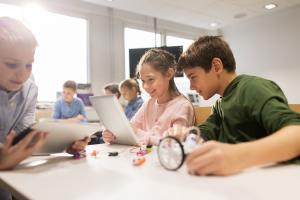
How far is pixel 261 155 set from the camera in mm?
601

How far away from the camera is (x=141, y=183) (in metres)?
0.55

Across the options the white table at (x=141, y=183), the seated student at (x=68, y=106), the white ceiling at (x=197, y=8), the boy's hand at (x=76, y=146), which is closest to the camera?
the white table at (x=141, y=183)

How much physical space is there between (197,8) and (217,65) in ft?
12.1

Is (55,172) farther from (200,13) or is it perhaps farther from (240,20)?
(240,20)

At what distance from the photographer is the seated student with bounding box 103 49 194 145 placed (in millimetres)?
1349

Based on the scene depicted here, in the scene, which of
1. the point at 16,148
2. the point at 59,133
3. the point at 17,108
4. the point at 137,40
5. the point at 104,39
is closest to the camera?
the point at 16,148

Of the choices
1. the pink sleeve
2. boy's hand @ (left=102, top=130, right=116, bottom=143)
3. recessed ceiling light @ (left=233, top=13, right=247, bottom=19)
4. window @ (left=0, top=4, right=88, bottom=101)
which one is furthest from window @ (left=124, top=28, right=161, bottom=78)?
boy's hand @ (left=102, top=130, right=116, bottom=143)

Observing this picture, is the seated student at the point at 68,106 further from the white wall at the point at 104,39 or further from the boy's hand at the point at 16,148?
the boy's hand at the point at 16,148

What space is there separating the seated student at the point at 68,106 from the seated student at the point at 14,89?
2.58 metres

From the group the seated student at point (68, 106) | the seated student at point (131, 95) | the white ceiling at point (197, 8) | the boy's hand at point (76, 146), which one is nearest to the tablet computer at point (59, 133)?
the boy's hand at point (76, 146)

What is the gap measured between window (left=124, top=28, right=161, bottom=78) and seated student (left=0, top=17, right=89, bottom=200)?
156 inches

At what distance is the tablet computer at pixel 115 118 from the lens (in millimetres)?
1024

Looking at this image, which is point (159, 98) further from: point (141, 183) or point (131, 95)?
point (131, 95)

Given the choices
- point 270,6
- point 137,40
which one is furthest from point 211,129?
point 137,40
